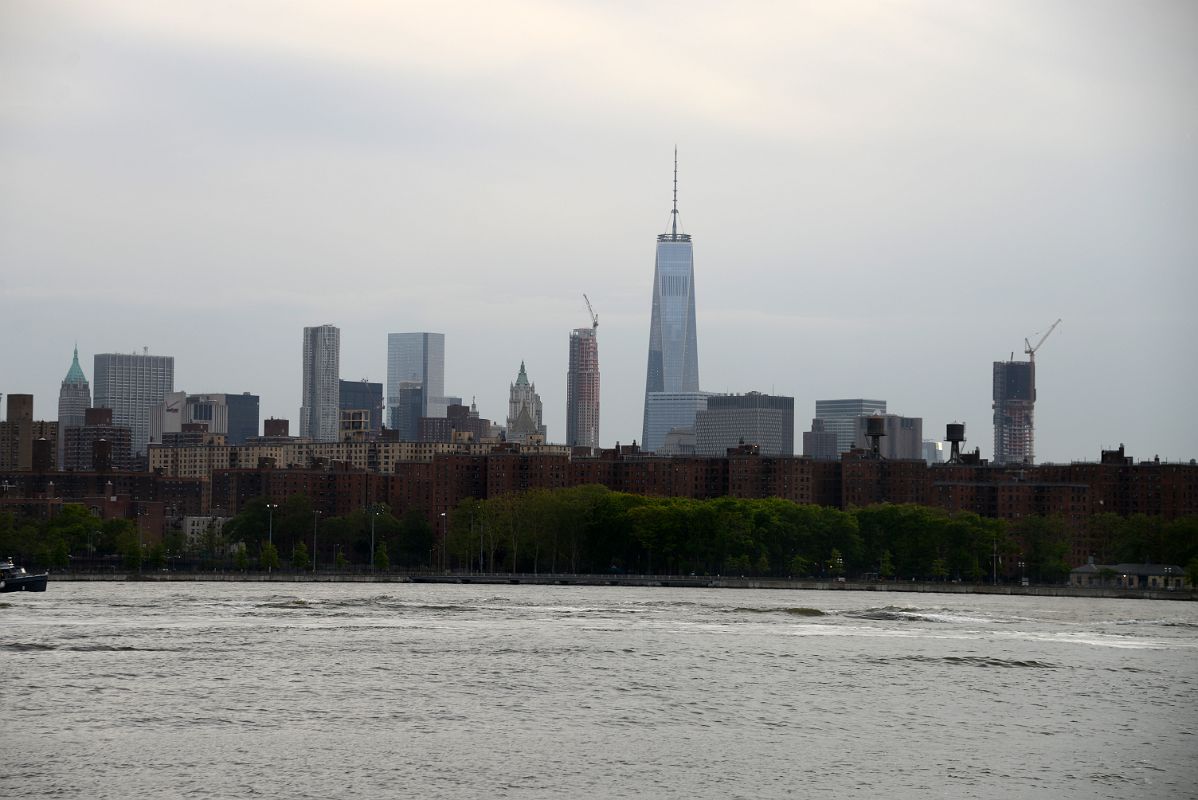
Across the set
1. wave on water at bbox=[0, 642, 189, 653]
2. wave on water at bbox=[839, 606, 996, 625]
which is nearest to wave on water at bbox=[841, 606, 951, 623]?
wave on water at bbox=[839, 606, 996, 625]

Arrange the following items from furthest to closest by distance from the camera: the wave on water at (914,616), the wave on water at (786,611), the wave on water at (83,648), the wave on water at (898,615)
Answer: the wave on water at (786,611) < the wave on water at (898,615) < the wave on water at (914,616) < the wave on water at (83,648)

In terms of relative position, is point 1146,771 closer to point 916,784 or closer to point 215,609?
point 916,784

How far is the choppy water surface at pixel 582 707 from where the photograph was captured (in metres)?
60.4

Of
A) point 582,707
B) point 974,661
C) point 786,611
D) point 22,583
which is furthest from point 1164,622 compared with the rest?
point 22,583

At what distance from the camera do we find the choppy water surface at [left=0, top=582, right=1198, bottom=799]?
60.4 metres

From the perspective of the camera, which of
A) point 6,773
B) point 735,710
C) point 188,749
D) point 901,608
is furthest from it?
point 901,608

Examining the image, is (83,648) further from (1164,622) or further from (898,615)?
(1164,622)

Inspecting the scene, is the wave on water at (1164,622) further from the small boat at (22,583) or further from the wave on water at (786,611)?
the small boat at (22,583)

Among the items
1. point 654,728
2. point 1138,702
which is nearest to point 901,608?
point 1138,702

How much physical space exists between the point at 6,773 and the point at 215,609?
3335 inches

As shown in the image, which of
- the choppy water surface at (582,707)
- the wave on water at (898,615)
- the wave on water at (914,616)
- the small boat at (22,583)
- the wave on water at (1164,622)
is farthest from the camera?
the small boat at (22,583)

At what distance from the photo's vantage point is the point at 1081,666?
332 feet

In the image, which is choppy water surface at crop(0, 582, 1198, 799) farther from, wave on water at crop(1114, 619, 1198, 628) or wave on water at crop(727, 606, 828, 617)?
wave on water at crop(1114, 619, 1198, 628)

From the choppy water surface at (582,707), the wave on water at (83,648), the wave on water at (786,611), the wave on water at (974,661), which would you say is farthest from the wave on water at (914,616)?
the wave on water at (83,648)
